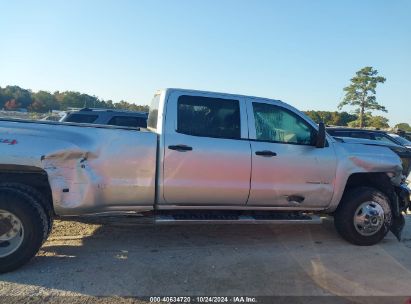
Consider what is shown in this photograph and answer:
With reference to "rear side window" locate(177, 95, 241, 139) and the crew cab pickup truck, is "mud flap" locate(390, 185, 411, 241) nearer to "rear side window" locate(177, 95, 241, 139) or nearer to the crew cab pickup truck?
the crew cab pickup truck

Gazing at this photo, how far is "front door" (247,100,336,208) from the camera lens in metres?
5.27

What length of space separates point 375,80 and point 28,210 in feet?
247

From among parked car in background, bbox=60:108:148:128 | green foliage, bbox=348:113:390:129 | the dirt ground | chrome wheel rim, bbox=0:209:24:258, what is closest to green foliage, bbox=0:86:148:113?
green foliage, bbox=348:113:390:129

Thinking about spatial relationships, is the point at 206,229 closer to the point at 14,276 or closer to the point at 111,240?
the point at 111,240

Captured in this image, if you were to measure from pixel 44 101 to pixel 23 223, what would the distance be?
5978 cm

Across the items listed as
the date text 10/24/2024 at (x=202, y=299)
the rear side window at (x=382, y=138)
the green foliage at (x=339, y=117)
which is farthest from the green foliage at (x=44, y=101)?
the date text 10/24/2024 at (x=202, y=299)

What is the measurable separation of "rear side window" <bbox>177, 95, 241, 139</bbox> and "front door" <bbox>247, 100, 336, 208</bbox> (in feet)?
0.78

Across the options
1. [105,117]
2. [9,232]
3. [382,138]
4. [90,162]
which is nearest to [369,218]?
Result: [90,162]

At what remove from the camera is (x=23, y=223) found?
14.3 feet

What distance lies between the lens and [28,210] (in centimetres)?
438

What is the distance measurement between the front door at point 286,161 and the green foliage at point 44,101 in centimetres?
4811

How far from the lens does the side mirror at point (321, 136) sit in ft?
17.5

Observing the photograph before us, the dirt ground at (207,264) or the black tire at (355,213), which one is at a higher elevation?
the black tire at (355,213)

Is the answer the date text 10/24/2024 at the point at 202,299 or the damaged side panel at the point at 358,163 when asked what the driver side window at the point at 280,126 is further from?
the date text 10/24/2024 at the point at 202,299
